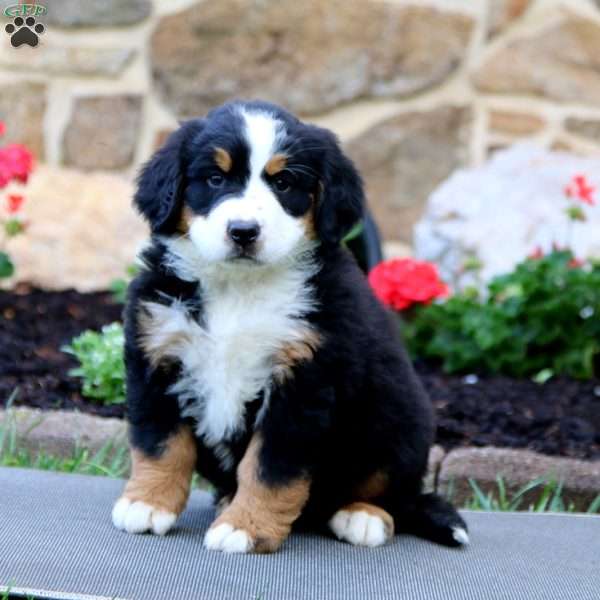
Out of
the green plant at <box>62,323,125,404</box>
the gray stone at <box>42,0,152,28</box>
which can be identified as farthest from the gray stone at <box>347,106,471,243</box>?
the green plant at <box>62,323,125,404</box>

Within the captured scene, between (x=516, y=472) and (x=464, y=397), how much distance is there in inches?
34.4

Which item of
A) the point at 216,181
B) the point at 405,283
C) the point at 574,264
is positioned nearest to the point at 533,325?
the point at 574,264

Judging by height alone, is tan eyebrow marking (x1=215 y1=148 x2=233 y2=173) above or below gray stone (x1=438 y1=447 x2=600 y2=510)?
above

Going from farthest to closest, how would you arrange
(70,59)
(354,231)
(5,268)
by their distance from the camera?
(70,59)
(5,268)
(354,231)

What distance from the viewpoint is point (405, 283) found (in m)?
5.84

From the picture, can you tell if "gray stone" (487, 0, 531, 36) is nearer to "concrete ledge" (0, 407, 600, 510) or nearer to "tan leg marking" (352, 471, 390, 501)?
"concrete ledge" (0, 407, 600, 510)

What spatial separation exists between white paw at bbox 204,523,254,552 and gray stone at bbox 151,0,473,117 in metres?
4.58

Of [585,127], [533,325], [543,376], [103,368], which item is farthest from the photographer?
[585,127]

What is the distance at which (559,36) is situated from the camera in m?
7.36

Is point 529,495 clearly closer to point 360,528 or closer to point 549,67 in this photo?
point 360,528

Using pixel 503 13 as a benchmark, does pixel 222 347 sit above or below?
below

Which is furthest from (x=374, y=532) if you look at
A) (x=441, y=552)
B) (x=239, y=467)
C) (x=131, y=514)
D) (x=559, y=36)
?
(x=559, y=36)

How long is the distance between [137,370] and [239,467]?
1.28ft

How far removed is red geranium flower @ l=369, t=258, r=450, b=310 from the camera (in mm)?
5816
